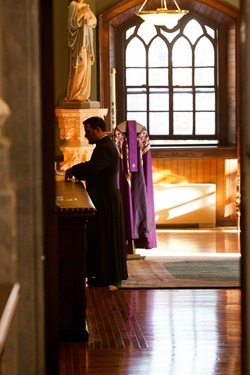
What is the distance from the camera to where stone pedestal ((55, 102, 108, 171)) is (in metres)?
12.9

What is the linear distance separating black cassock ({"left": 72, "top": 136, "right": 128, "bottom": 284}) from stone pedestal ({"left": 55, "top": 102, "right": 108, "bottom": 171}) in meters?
3.68

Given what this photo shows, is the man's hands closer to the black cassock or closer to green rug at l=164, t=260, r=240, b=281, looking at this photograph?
the black cassock

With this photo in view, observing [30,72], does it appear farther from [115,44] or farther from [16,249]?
[115,44]

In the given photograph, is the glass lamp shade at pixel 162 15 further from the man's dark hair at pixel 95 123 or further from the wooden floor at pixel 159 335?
the wooden floor at pixel 159 335

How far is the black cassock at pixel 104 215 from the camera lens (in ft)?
29.6

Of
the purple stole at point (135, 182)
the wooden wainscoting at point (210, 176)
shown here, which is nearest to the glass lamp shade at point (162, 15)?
the purple stole at point (135, 182)

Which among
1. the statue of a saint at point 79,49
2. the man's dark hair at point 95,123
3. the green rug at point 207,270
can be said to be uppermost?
the statue of a saint at point 79,49

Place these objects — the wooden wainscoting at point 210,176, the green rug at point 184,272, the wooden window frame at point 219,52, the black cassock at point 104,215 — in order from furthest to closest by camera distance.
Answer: the wooden wainscoting at point 210,176 → the wooden window frame at point 219,52 → the green rug at point 184,272 → the black cassock at point 104,215

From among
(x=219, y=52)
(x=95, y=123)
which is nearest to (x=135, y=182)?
(x=95, y=123)

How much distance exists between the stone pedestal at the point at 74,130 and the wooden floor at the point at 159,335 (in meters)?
3.63

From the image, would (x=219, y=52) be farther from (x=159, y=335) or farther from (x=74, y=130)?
(x=159, y=335)

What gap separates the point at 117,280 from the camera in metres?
9.35

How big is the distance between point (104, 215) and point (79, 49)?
456 centimetres

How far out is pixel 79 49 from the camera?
520 inches
